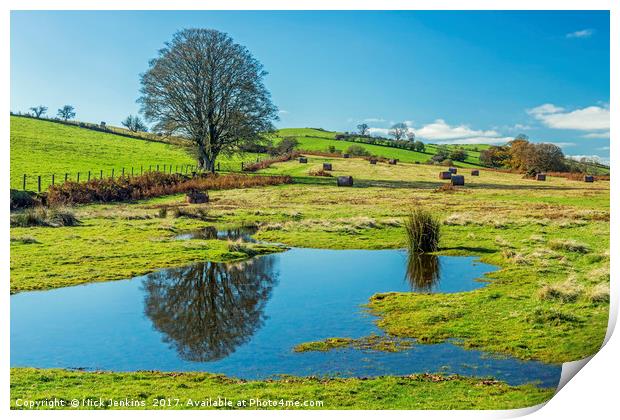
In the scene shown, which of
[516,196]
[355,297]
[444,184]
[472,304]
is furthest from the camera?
[444,184]

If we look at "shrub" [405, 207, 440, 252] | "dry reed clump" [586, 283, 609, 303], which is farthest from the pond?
"dry reed clump" [586, 283, 609, 303]

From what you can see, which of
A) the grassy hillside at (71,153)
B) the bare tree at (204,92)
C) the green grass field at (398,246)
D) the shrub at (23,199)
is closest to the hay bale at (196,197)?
the green grass field at (398,246)

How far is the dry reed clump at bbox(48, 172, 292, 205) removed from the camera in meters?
20.2

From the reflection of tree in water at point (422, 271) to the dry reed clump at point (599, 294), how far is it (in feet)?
13.1

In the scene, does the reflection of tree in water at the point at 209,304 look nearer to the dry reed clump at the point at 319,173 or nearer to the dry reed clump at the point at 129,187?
the dry reed clump at the point at 129,187

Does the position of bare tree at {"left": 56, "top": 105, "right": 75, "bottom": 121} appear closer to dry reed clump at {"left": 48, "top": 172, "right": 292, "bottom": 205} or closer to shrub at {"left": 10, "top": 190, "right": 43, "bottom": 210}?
shrub at {"left": 10, "top": 190, "right": 43, "bottom": 210}

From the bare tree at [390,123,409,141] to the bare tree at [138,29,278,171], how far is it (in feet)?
33.5

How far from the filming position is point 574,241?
17.7 meters

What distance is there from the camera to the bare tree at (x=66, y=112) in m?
15.0

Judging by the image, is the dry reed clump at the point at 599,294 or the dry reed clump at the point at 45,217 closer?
the dry reed clump at the point at 599,294
